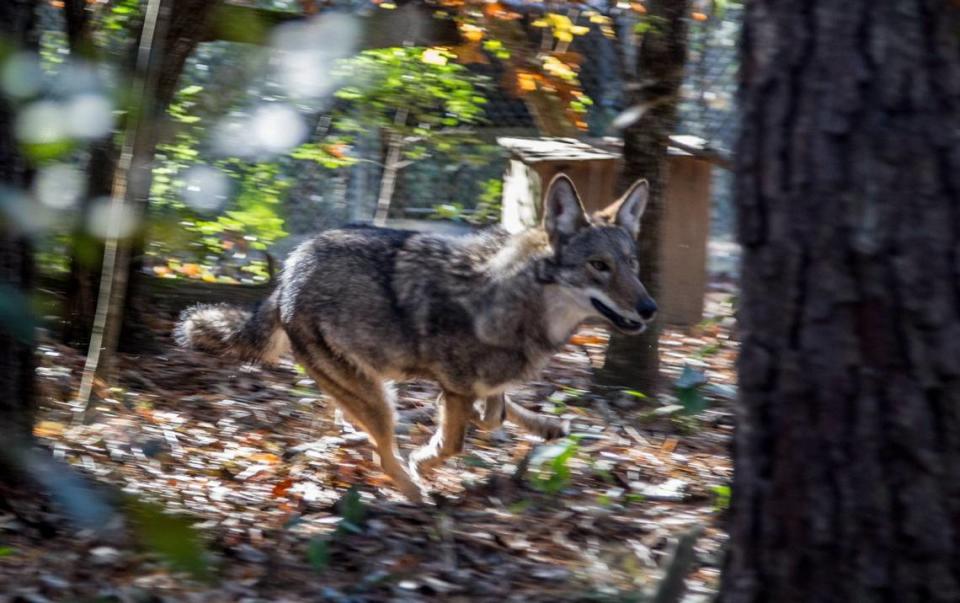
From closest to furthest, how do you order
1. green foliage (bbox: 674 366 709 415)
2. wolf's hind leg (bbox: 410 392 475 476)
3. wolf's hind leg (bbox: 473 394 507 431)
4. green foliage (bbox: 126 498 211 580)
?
green foliage (bbox: 126 498 211 580) → wolf's hind leg (bbox: 410 392 475 476) → wolf's hind leg (bbox: 473 394 507 431) → green foliage (bbox: 674 366 709 415)

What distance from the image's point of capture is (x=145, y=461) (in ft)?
Result: 18.2

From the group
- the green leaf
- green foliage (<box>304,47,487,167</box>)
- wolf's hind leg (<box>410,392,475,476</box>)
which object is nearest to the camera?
the green leaf

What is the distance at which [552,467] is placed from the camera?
560 cm

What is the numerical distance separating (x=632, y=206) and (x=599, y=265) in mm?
534

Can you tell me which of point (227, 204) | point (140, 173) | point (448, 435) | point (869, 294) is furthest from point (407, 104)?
point (869, 294)

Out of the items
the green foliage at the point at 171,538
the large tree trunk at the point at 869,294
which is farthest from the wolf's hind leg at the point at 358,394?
the green foliage at the point at 171,538

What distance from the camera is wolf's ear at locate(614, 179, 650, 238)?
6.66 m

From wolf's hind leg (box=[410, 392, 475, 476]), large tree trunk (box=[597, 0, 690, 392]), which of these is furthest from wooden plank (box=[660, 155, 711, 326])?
wolf's hind leg (box=[410, 392, 475, 476])

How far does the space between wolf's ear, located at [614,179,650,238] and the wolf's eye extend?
14.6 inches

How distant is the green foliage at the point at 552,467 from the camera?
550cm

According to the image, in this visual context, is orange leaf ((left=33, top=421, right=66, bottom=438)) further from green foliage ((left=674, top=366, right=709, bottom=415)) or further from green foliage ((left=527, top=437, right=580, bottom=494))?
green foliage ((left=674, top=366, right=709, bottom=415))

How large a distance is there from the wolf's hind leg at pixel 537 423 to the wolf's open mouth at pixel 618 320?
65cm

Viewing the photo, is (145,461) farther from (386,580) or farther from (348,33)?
(348,33)

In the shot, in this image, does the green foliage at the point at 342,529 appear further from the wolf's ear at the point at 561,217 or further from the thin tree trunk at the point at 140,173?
the wolf's ear at the point at 561,217
